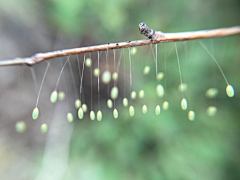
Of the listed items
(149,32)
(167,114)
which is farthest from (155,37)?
(167,114)

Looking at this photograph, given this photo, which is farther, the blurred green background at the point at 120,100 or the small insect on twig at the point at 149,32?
the blurred green background at the point at 120,100

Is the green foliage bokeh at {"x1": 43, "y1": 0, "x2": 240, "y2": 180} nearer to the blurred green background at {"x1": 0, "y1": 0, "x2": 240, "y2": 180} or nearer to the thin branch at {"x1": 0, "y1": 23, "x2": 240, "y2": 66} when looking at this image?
the blurred green background at {"x1": 0, "y1": 0, "x2": 240, "y2": 180}

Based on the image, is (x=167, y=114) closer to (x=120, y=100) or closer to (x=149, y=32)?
(x=120, y=100)

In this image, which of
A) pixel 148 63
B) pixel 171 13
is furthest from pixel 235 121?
pixel 171 13

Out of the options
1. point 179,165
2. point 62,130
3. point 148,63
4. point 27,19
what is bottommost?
point 179,165

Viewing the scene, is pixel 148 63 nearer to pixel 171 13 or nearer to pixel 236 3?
pixel 171 13

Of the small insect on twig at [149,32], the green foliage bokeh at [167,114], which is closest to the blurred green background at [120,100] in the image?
the green foliage bokeh at [167,114]

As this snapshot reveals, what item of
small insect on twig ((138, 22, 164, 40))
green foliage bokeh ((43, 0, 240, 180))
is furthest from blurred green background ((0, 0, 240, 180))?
small insect on twig ((138, 22, 164, 40))

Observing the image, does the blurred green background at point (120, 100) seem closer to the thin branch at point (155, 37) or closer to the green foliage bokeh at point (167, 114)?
the green foliage bokeh at point (167, 114)
